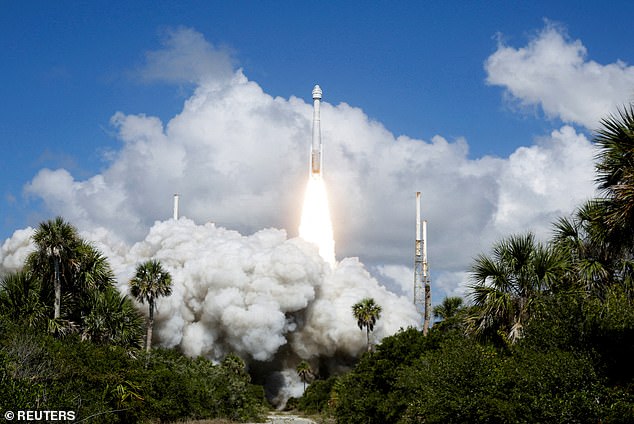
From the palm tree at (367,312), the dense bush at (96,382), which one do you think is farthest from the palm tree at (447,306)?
the dense bush at (96,382)

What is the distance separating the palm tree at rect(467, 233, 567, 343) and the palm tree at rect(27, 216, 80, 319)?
2249 centimetres

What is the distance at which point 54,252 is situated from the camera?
39.2m

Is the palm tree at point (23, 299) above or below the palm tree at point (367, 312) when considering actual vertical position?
below

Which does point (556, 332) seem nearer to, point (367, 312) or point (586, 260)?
point (586, 260)

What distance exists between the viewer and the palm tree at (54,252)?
129 feet

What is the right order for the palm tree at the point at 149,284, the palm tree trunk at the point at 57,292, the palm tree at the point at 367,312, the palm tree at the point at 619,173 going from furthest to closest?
1. the palm tree at the point at 367,312
2. the palm tree at the point at 149,284
3. the palm tree trunk at the point at 57,292
4. the palm tree at the point at 619,173

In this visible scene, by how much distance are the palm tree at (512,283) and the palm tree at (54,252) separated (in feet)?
73.8

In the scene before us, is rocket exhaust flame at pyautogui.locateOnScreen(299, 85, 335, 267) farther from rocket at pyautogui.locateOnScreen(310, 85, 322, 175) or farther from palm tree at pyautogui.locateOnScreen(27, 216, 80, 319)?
palm tree at pyautogui.locateOnScreen(27, 216, 80, 319)

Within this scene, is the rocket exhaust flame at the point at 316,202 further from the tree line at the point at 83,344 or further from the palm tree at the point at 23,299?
the palm tree at the point at 23,299

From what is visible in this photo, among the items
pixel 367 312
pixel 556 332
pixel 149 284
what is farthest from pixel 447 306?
pixel 556 332

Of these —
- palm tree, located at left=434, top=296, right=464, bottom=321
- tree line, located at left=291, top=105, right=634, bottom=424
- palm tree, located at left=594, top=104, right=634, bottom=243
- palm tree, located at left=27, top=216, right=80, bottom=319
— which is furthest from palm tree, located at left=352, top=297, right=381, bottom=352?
palm tree, located at left=594, top=104, right=634, bottom=243

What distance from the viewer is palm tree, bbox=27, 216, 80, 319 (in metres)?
39.2

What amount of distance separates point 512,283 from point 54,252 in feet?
77.9

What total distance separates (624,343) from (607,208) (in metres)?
5.29
